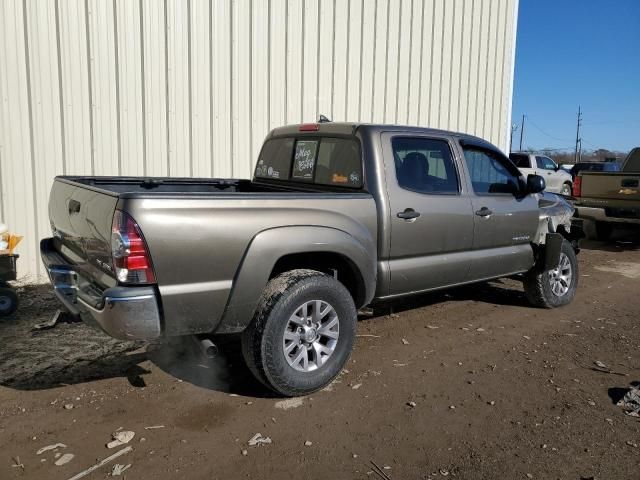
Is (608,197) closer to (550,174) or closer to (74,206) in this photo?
(74,206)

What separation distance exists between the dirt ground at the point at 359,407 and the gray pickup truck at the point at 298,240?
402mm

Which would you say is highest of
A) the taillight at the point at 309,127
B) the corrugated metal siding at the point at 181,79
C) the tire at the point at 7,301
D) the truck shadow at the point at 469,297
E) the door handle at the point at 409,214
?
the corrugated metal siding at the point at 181,79

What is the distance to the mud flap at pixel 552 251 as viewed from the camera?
5.66 metres

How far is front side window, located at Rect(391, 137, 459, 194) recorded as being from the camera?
14.4 feet

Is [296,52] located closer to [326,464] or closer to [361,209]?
[361,209]

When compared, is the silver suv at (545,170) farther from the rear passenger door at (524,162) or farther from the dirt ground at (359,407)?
the dirt ground at (359,407)

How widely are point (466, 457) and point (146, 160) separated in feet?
18.2

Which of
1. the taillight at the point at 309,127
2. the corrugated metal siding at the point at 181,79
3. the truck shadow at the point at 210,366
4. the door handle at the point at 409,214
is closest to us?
the truck shadow at the point at 210,366

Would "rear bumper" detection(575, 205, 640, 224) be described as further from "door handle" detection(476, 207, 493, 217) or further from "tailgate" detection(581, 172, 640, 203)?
"door handle" detection(476, 207, 493, 217)

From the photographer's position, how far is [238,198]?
3357 mm

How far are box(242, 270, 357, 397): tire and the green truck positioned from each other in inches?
318

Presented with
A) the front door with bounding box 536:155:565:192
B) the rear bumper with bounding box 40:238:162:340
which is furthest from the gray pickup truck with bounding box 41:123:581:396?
the front door with bounding box 536:155:565:192

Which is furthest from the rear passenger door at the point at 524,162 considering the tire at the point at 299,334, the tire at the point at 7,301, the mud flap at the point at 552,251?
the tire at the point at 7,301

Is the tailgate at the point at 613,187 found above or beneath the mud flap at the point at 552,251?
above
